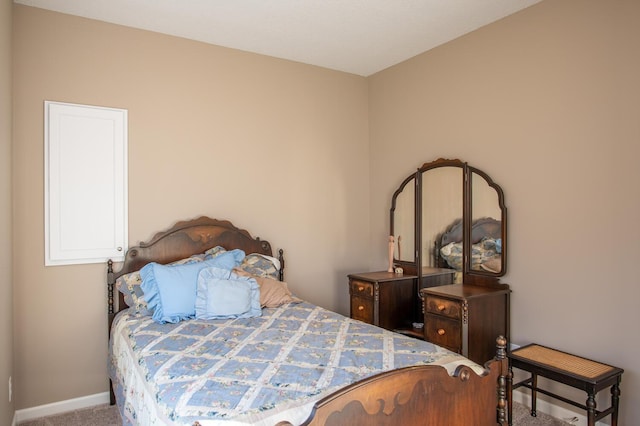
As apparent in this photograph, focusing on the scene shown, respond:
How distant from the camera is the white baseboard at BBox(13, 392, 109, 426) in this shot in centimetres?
282

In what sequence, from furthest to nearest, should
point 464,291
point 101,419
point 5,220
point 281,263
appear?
1. point 281,263
2. point 464,291
3. point 101,419
4. point 5,220

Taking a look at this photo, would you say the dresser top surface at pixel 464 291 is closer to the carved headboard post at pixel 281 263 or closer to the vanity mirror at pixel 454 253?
the vanity mirror at pixel 454 253

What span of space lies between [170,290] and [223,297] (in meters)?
0.34

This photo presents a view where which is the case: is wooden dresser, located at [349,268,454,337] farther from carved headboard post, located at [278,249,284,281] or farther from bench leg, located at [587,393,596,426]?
bench leg, located at [587,393,596,426]

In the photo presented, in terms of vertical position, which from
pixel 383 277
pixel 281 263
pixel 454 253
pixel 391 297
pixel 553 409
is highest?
pixel 454 253

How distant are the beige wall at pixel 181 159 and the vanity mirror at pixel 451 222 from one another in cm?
62

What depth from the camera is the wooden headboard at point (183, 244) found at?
312 cm

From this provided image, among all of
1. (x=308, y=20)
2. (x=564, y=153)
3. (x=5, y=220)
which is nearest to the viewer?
(x=5, y=220)

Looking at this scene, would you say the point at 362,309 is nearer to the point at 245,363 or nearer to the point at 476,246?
the point at 476,246

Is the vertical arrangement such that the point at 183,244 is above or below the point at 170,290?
above

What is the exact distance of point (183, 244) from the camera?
3.33 meters

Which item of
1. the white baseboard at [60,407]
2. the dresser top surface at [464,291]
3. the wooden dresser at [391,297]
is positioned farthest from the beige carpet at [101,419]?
the wooden dresser at [391,297]

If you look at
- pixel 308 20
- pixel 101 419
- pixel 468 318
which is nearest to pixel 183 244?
pixel 101 419

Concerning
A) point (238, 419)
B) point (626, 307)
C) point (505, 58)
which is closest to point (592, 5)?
point (505, 58)
